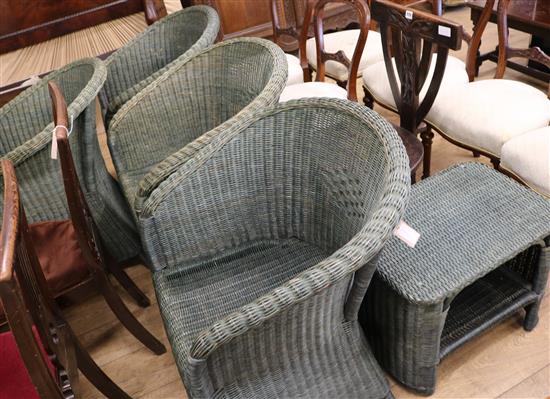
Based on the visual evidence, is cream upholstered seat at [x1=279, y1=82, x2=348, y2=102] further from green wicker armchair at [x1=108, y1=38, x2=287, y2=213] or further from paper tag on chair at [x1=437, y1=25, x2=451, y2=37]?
paper tag on chair at [x1=437, y1=25, x2=451, y2=37]

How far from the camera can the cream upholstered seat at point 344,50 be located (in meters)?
2.43

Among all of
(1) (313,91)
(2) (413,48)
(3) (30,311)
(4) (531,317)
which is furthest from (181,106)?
(4) (531,317)

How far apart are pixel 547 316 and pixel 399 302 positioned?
0.66 meters

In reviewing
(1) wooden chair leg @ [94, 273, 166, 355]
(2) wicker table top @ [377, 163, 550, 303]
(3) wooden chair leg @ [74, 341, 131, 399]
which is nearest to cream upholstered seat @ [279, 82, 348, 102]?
(2) wicker table top @ [377, 163, 550, 303]

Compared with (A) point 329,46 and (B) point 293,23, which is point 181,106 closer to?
(A) point 329,46

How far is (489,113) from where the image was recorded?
181cm

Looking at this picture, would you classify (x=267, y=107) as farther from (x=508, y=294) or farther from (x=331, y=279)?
(x=508, y=294)

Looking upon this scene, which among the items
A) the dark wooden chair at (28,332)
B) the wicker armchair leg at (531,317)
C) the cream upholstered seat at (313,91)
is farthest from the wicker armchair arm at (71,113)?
the wicker armchair leg at (531,317)

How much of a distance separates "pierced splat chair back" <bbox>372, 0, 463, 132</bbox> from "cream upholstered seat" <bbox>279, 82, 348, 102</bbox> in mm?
227

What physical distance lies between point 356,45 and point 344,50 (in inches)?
17.2

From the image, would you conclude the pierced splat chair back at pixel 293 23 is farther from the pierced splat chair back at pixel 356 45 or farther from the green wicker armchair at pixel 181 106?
the green wicker armchair at pixel 181 106

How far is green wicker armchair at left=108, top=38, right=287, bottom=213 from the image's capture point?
173cm

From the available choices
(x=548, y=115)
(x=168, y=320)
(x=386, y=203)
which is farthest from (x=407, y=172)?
(x=548, y=115)

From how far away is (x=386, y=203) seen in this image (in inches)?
37.0
